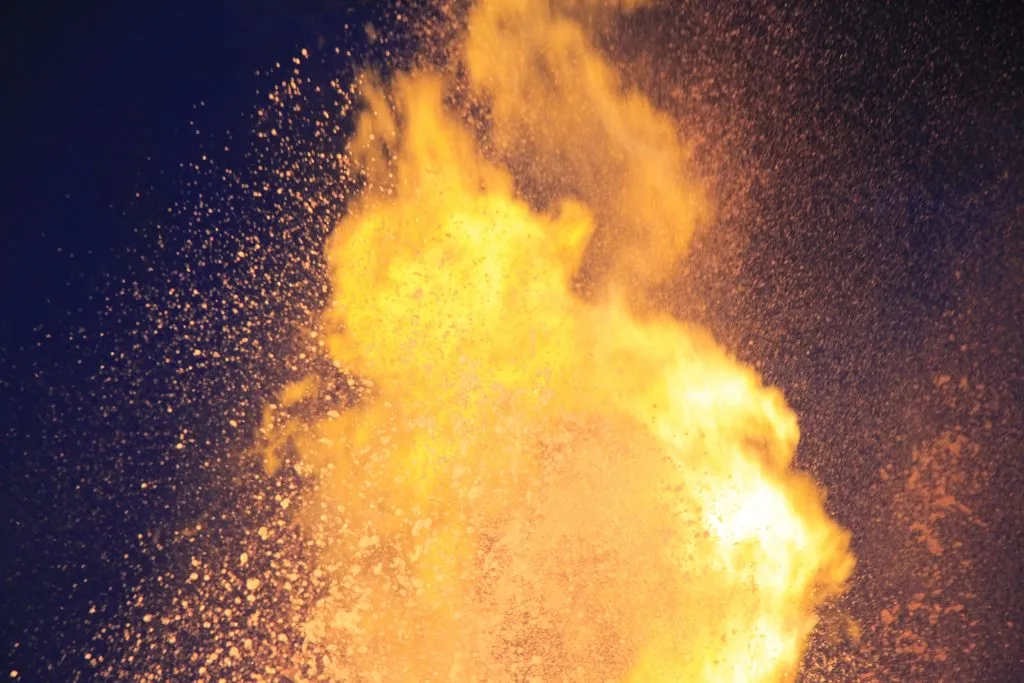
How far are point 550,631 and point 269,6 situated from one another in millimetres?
1812

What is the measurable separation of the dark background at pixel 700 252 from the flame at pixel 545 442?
0.45 feet

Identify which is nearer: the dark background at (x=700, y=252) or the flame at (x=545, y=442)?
the dark background at (x=700, y=252)

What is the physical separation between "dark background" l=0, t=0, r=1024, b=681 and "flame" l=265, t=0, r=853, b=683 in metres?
0.14

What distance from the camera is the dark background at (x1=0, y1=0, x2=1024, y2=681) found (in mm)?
1609

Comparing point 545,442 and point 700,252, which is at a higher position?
point 700,252

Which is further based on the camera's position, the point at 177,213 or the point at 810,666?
the point at 810,666

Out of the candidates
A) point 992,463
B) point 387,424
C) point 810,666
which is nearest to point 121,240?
point 387,424

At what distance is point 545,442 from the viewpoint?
74.4 inches

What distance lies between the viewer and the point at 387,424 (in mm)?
1869

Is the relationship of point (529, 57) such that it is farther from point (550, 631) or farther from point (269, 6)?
point (550, 631)

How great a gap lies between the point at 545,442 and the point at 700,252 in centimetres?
69

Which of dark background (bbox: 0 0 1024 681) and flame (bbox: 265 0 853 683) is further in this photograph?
flame (bbox: 265 0 853 683)

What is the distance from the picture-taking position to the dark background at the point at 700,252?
1.61 meters

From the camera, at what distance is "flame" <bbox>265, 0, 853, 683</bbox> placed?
1789 mm
